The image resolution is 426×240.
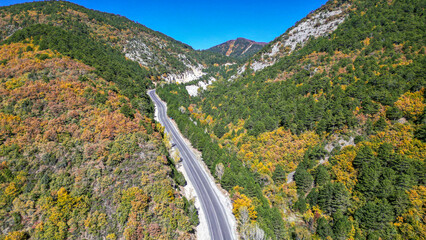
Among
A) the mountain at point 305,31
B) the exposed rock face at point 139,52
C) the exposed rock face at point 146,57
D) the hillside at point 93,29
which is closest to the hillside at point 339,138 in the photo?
the mountain at point 305,31

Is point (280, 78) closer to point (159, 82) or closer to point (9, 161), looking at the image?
point (159, 82)

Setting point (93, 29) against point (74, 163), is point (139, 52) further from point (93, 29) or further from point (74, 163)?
point (74, 163)

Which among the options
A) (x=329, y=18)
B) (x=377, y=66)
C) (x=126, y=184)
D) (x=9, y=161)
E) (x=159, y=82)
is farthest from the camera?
(x=159, y=82)

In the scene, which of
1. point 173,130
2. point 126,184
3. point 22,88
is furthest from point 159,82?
point 126,184

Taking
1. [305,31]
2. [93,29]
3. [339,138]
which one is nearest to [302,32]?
[305,31]

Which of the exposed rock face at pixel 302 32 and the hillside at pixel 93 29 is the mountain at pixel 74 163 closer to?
the hillside at pixel 93 29
